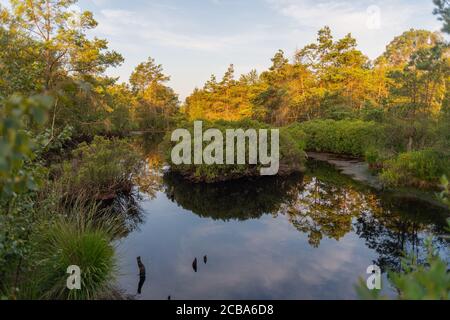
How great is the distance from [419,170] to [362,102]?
19.9 meters

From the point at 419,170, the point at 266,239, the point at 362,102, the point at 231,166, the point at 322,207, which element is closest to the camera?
the point at 266,239

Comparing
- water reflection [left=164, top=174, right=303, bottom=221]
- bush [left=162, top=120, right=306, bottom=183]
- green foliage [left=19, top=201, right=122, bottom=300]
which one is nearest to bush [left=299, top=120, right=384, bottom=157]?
bush [left=162, top=120, right=306, bottom=183]

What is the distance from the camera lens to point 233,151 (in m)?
13.2

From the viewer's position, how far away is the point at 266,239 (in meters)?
7.67

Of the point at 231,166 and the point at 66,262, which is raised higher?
the point at 231,166

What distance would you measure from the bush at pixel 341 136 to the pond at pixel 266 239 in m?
7.80

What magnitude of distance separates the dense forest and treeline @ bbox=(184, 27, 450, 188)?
0.08m

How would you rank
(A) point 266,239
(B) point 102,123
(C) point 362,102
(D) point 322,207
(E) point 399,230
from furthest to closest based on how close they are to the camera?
(C) point 362,102 → (B) point 102,123 → (D) point 322,207 → (E) point 399,230 → (A) point 266,239

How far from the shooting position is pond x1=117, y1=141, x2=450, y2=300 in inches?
215

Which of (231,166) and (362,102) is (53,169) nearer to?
(231,166)

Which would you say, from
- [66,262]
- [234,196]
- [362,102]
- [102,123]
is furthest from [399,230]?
[362,102]
